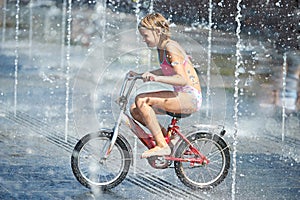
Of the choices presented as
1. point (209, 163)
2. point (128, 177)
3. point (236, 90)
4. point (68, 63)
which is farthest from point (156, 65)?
point (209, 163)

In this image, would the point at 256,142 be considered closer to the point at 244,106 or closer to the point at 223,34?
the point at 244,106

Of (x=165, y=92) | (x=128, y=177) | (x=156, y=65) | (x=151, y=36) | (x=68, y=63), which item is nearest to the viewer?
(x=165, y=92)

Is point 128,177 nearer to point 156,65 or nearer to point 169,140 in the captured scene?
point 169,140

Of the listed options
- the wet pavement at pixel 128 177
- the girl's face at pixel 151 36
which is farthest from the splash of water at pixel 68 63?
the girl's face at pixel 151 36

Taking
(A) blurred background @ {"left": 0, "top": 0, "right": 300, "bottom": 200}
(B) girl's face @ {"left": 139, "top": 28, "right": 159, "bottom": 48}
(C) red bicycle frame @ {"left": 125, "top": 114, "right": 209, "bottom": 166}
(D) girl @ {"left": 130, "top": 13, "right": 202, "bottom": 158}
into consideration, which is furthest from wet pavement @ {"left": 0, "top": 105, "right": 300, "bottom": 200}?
(B) girl's face @ {"left": 139, "top": 28, "right": 159, "bottom": 48}

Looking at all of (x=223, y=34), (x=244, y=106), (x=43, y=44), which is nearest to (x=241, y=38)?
(x=223, y=34)

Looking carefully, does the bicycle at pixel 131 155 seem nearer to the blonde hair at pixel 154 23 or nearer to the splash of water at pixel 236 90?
the splash of water at pixel 236 90

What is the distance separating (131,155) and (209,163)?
2.17ft

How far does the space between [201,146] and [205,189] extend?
1.06ft

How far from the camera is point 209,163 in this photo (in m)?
4.96

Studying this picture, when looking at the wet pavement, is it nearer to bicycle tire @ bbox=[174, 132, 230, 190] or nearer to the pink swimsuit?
bicycle tire @ bbox=[174, 132, 230, 190]

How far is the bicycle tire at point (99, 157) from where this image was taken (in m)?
4.63

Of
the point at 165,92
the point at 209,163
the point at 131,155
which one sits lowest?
the point at 209,163

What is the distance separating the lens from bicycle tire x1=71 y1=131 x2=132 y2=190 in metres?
4.63
